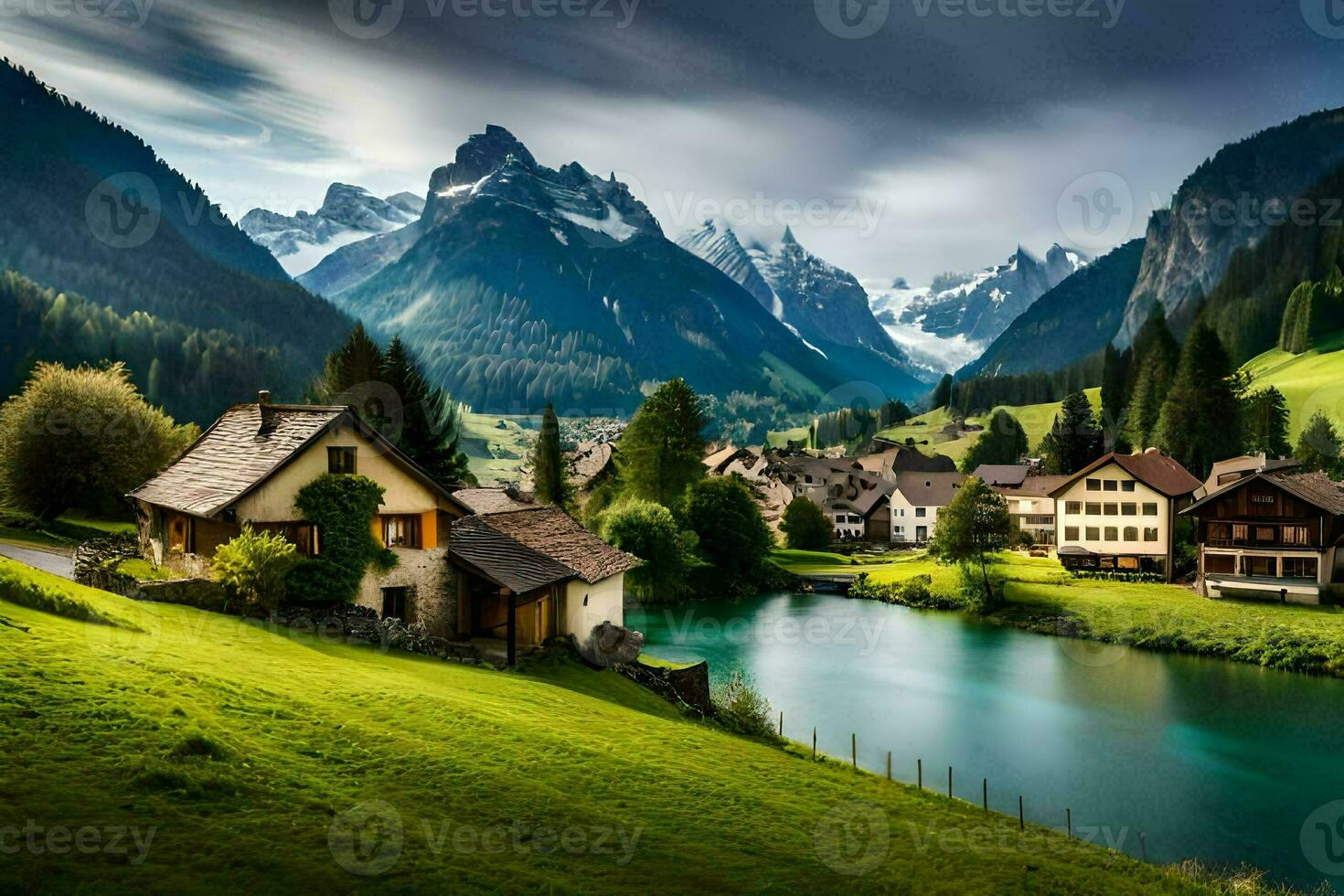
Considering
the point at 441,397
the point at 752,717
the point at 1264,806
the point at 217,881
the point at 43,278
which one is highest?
the point at 43,278

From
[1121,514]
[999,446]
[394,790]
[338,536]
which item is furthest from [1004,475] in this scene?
[394,790]

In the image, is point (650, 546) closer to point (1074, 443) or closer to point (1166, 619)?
point (1166, 619)

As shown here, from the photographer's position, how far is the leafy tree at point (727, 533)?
8350 cm

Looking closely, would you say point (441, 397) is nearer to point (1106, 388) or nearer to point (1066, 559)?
point (1066, 559)

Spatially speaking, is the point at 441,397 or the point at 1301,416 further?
the point at 1301,416

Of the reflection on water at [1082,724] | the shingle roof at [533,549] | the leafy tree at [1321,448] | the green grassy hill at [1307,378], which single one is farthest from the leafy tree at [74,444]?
the green grassy hill at [1307,378]

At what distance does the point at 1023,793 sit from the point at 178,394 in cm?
11935

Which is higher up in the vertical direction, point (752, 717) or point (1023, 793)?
point (752, 717)

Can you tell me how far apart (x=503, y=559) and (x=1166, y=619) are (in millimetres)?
49396

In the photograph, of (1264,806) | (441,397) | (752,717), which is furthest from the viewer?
(441,397)

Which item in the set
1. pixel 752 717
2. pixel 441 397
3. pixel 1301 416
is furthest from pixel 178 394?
pixel 1301 416

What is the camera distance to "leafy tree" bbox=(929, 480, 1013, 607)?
7144 centimetres

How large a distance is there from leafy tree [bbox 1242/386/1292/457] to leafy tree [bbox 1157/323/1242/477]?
4.39 m

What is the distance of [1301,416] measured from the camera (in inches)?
4788
